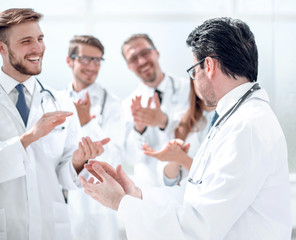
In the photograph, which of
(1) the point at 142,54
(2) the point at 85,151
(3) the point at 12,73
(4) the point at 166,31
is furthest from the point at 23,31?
(4) the point at 166,31

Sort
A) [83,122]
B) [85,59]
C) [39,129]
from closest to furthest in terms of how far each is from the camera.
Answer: [39,129], [83,122], [85,59]

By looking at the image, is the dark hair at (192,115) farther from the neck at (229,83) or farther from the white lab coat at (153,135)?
the neck at (229,83)

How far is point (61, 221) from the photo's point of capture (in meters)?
1.78

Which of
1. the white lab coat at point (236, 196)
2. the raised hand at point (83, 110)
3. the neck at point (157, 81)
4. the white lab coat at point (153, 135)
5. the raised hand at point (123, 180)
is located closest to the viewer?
the white lab coat at point (236, 196)

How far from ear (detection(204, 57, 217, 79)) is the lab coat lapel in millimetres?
879

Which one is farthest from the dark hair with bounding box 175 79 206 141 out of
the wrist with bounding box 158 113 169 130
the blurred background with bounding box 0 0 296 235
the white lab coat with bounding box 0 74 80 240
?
the white lab coat with bounding box 0 74 80 240

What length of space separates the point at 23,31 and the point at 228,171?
3.77ft

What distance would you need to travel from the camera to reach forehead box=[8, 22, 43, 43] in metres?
1.69

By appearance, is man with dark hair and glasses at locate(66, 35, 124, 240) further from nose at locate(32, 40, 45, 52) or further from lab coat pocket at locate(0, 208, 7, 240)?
lab coat pocket at locate(0, 208, 7, 240)

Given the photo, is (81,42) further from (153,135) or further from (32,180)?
(32,180)

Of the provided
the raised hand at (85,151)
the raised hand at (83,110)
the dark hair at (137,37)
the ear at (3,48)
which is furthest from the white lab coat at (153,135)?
the ear at (3,48)

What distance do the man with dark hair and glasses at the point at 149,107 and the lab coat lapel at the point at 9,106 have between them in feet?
2.97

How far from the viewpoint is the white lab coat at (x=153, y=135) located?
259 cm

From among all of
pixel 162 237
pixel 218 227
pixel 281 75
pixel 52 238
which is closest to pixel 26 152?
pixel 52 238
